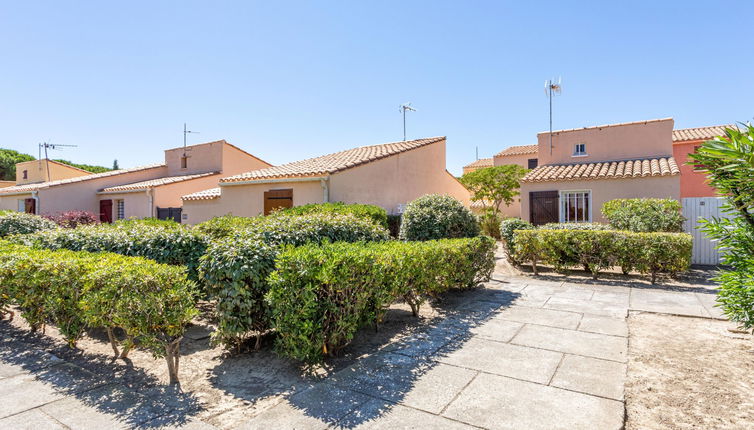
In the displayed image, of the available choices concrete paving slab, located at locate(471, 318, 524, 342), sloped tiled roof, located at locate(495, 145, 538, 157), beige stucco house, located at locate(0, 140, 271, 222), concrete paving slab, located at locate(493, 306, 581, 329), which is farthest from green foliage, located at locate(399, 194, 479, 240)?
sloped tiled roof, located at locate(495, 145, 538, 157)

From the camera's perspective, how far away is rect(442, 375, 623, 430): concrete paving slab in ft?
9.25

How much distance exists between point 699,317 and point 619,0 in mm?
8462

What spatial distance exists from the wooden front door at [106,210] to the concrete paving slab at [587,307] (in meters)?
25.9

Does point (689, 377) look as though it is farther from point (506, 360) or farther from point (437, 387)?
point (437, 387)

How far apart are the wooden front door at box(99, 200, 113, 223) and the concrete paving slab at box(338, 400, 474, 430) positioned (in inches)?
1029

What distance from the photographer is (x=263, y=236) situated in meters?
4.96

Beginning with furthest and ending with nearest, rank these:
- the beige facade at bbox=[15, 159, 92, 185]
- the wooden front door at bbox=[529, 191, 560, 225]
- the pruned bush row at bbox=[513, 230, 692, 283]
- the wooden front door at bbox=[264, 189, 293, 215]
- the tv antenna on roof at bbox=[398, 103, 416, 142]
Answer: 1. the beige facade at bbox=[15, 159, 92, 185]
2. the tv antenna on roof at bbox=[398, 103, 416, 142]
3. the wooden front door at bbox=[529, 191, 560, 225]
4. the wooden front door at bbox=[264, 189, 293, 215]
5. the pruned bush row at bbox=[513, 230, 692, 283]

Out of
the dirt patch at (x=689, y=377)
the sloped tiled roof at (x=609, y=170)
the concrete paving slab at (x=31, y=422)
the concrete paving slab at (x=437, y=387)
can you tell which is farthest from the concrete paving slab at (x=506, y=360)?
the sloped tiled roof at (x=609, y=170)

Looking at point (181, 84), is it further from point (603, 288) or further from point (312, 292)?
point (603, 288)

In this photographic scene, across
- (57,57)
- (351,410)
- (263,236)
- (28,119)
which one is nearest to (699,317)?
(351,410)

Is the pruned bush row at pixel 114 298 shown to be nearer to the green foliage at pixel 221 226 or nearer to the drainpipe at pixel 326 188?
the green foliage at pixel 221 226

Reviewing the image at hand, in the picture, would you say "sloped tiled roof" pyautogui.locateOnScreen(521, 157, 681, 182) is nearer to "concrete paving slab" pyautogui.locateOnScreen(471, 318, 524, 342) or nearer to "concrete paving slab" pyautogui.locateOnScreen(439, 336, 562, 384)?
"concrete paving slab" pyautogui.locateOnScreen(471, 318, 524, 342)

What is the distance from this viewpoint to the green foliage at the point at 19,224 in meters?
11.5

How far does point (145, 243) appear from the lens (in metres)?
5.77
